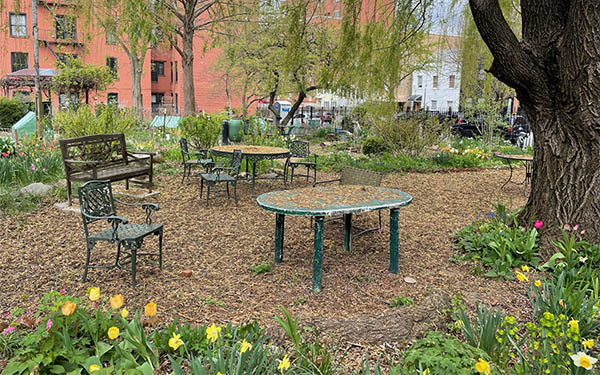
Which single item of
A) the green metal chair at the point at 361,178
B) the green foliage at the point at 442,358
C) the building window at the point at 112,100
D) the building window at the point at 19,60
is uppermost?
the building window at the point at 19,60

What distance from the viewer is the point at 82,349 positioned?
9.05 feet

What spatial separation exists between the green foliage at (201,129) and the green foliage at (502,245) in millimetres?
7175

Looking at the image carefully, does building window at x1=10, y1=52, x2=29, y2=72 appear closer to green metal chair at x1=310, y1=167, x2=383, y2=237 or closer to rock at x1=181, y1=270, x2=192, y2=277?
green metal chair at x1=310, y1=167, x2=383, y2=237

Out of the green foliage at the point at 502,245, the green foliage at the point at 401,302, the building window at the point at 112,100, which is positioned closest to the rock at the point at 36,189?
the building window at the point at 112,100

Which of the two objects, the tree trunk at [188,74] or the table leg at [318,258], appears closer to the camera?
the table leg at [318,258]

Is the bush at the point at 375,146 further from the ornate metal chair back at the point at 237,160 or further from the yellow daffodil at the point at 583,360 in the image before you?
the yellow daffodil at the point at 583,360

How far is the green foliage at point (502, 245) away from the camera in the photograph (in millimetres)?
4578

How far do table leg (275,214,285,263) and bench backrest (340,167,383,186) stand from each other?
1567 millimetres

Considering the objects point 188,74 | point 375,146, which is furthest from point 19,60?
point 375,146

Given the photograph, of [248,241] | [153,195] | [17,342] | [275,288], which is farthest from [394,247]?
[153,195]

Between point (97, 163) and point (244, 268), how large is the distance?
12.5 feet

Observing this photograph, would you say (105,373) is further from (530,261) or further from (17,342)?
(530,261)

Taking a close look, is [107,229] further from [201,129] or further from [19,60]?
[19,60]

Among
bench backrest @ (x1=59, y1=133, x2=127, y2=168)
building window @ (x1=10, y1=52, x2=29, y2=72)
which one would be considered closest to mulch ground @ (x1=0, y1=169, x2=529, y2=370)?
bench backrest @ (x1=59, y1=133, x2=127, y2=168)
